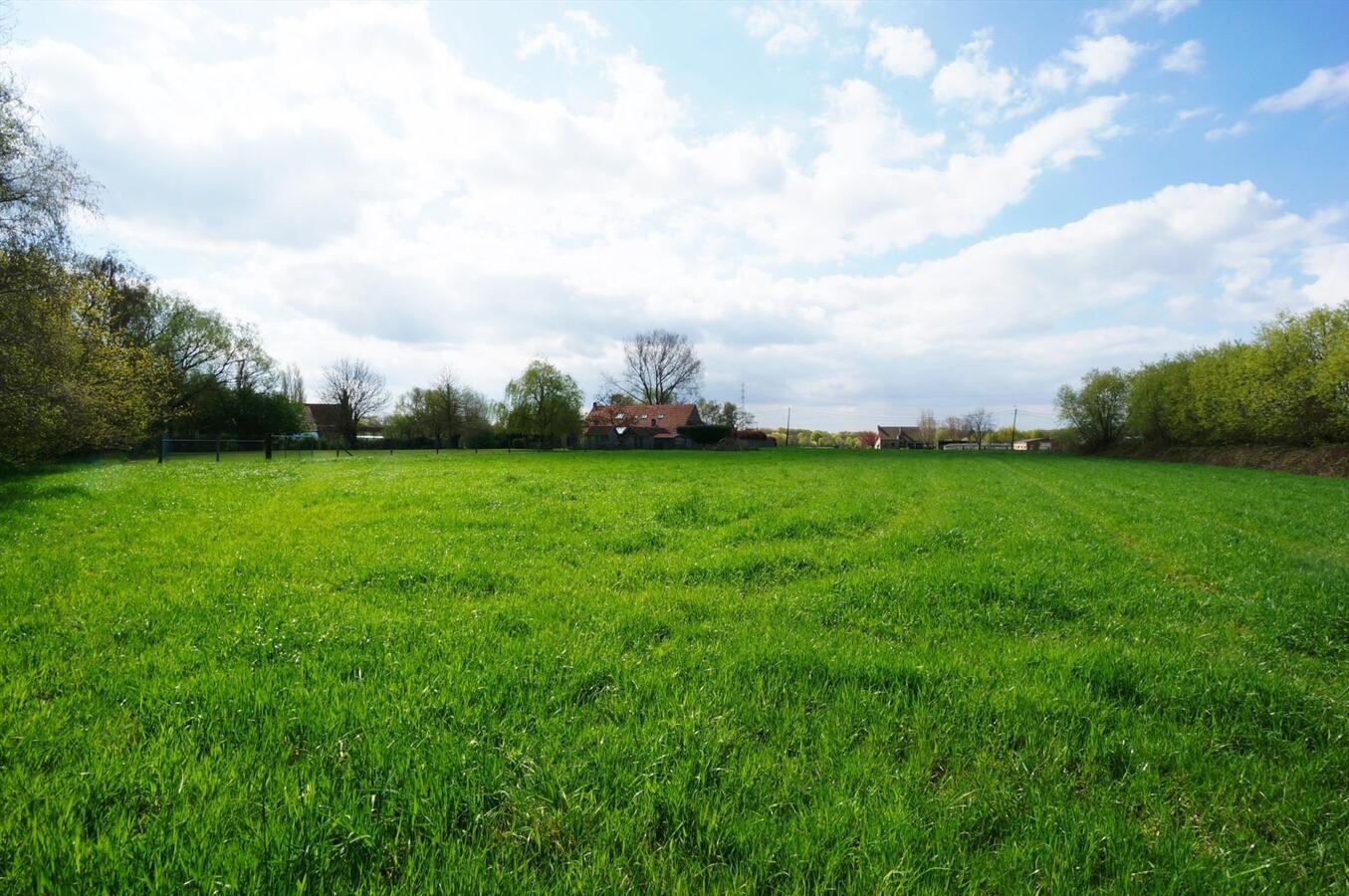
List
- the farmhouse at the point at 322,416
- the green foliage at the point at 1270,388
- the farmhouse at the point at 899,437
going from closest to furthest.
→ the green foliage at the point at 1270,388, the farmhouse at the point at 322,416, the farmhouse at the point at 899,437

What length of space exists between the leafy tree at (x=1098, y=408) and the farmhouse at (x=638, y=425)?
56451mm

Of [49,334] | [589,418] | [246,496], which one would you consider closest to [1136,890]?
[246,496]

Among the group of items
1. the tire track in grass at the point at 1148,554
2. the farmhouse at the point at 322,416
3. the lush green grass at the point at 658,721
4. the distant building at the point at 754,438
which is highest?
the farmhouse at the point at 322,416

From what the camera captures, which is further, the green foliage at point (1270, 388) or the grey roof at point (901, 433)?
the grey roof at point (901, 433)

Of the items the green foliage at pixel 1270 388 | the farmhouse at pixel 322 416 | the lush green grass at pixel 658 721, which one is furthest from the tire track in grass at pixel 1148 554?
the farmhouse at pixel 322 416

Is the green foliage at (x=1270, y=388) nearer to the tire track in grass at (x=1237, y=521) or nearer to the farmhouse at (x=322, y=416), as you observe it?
the tire track in grass at (x=1237, y=521)

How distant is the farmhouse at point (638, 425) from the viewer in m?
86.2

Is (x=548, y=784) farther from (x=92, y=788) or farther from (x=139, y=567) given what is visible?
(x=139, y=567)

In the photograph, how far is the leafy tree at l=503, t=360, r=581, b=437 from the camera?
76.7 m

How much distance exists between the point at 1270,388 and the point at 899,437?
99.0 meters

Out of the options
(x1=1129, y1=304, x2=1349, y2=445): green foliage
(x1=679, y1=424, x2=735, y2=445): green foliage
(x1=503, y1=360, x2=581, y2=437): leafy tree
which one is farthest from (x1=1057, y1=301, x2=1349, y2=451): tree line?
(x1=503, y1=360, x2=581, y2=437): leafy tree

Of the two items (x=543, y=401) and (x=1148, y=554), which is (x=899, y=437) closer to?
(x=543, y=401)

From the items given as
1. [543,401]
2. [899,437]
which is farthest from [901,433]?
[543,401]

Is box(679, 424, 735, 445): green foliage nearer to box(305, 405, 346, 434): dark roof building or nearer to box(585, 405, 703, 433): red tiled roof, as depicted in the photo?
box(585, 405, 703, 433): red tiled roof
